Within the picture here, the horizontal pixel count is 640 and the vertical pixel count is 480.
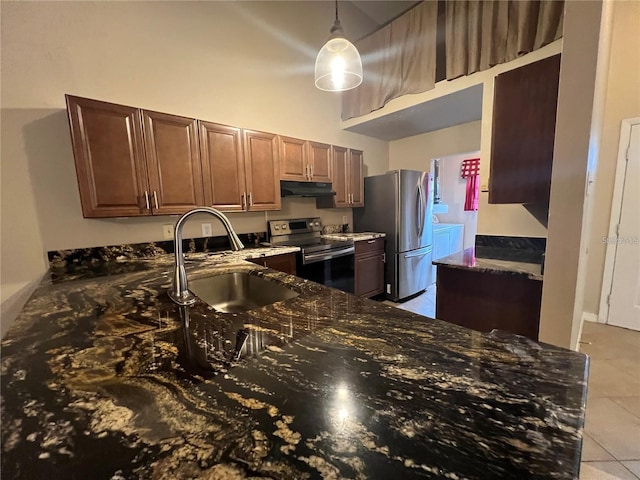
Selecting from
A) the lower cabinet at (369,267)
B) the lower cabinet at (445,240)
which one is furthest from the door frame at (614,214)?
the lower cabinet at (369,267)

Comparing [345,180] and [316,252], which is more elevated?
[345,180]

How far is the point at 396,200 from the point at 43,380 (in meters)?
3.37

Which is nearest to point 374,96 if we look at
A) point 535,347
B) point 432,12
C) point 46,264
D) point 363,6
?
point 432,12

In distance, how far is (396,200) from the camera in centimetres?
344

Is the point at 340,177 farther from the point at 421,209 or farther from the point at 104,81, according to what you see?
the point at 104,81

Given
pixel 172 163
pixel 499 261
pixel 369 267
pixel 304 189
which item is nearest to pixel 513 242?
pixel 499 261

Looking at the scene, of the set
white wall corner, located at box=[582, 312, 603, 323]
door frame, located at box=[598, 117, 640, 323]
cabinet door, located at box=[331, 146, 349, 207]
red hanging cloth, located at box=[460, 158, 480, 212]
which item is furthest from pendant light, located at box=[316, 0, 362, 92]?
red hanging cloth, located at box=[460, 158, 480, 212]

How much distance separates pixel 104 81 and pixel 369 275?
10.3ft

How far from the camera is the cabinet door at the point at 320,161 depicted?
122 inches

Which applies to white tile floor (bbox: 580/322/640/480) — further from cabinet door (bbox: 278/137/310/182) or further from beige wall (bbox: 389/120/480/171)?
cabinet door (bbox: 278/137/310/182)

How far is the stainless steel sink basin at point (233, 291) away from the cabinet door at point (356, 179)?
2.32 m

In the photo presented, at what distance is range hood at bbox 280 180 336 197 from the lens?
2959mm

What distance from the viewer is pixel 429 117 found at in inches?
132

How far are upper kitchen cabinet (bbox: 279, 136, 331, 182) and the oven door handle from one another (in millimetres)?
876
